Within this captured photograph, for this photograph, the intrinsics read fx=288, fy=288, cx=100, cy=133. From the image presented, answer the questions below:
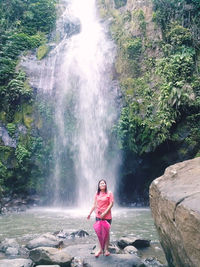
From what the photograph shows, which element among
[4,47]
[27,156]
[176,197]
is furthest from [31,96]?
[176,197]

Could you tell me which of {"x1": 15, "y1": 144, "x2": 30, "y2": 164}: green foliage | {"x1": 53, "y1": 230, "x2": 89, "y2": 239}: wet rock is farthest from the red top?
{"x1": 15, "y1": 144, "x2": 30, "y2": 164}: green foliage

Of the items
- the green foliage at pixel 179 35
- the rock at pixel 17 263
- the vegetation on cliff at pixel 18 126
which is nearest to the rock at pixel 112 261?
the rock at pixel 17 263

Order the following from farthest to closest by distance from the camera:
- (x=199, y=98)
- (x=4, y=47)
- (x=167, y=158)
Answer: (x=4, y=47), (x=167, y=158), (x=199, y=98)

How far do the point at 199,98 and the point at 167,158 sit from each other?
3135mm

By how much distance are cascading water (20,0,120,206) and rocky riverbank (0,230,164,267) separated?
7123mm

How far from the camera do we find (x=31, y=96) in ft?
52.7

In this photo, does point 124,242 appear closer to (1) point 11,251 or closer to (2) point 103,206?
(2) point 103,206

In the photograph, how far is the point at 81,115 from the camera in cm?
1538

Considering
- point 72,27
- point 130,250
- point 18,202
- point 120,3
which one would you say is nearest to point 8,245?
point 130,250

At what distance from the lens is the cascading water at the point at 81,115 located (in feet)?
46.9

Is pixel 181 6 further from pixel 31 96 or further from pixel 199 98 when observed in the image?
pixel 31 96

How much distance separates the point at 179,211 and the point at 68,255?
8.27 ft

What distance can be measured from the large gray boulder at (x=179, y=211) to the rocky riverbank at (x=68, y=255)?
88cm

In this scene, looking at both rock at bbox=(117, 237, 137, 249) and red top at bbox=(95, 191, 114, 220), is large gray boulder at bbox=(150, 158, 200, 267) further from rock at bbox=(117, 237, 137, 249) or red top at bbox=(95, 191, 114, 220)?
rock at bbox=(117, 237, 137, 249)
